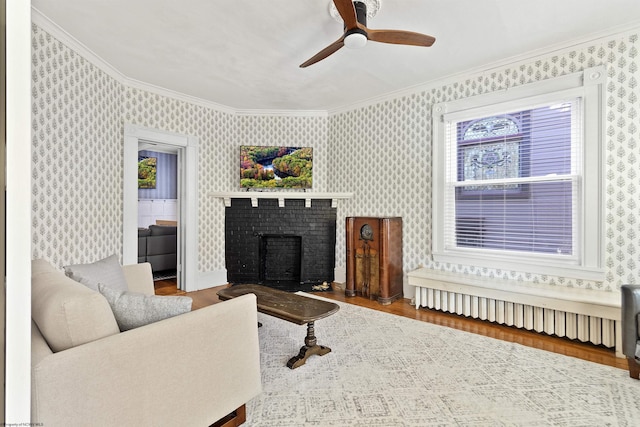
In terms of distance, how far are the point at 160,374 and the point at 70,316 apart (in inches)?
16.1

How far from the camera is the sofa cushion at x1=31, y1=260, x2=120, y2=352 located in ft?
3.82

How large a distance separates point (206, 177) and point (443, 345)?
3.73 m

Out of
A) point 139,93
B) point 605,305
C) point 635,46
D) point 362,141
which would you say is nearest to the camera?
point 605,305

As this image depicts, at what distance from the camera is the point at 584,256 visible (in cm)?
293

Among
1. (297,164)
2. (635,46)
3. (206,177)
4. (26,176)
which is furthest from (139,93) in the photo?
(635,46)

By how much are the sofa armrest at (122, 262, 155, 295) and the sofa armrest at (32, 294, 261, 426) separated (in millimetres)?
1363

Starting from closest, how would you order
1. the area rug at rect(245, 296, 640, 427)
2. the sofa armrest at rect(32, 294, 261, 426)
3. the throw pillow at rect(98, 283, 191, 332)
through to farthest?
the sofa armrest at rect(32, 294, 261, 426) → the throw pillow at rect(98, 283, 191, 332) → the area rug at rect(245, 296, 640, 427)

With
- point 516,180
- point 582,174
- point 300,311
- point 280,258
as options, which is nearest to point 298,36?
point 300,311

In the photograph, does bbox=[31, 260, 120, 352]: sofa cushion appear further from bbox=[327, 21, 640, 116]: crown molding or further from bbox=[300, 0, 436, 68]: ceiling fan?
bbox=[327, 21, 640, 116]: crown molding

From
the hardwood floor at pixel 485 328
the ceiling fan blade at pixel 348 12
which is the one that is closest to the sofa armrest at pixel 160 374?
the ceiling fan blade at pixel 348 12

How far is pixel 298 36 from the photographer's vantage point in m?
2.85

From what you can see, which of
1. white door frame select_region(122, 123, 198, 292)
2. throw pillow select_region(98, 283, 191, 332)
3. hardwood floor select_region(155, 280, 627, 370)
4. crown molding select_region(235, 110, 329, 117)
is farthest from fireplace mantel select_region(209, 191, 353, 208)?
throw pillow select_region(98, 283, 191, 332)

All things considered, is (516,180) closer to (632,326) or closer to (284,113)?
(632,326)

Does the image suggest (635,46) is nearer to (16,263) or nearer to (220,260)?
(16,263)
